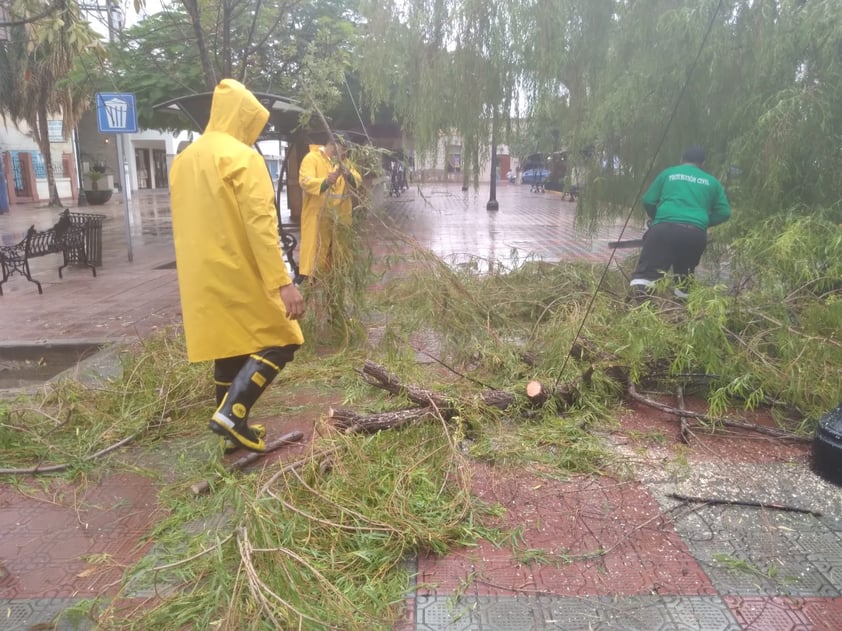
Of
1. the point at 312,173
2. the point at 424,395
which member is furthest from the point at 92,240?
the point at 424,395

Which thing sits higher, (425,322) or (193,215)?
(193,215)

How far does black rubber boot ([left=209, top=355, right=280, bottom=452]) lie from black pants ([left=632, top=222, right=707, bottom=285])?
3.43 metres

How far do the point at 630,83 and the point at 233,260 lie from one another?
447 cm

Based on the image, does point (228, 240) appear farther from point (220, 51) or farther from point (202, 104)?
point (220, 51)

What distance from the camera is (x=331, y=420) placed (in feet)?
11.4

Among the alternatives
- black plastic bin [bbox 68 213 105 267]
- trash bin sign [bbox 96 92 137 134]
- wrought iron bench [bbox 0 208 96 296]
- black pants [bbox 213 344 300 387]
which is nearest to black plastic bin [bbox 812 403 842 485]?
black pants [bbox 213 344 300 387]

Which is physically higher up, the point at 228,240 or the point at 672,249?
the point at 228,240

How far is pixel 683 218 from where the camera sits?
5434mm

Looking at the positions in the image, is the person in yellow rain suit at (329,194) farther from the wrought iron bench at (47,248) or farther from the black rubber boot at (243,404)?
the wrought iron bench at (47,248)

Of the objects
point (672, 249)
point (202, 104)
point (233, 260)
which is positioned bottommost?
point (672, 249)

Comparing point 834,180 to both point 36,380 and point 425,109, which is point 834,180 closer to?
point 425,109

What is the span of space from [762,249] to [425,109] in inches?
145

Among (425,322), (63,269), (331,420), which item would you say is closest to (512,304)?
(425,322)

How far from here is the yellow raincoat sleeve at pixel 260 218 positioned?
3264 mm
